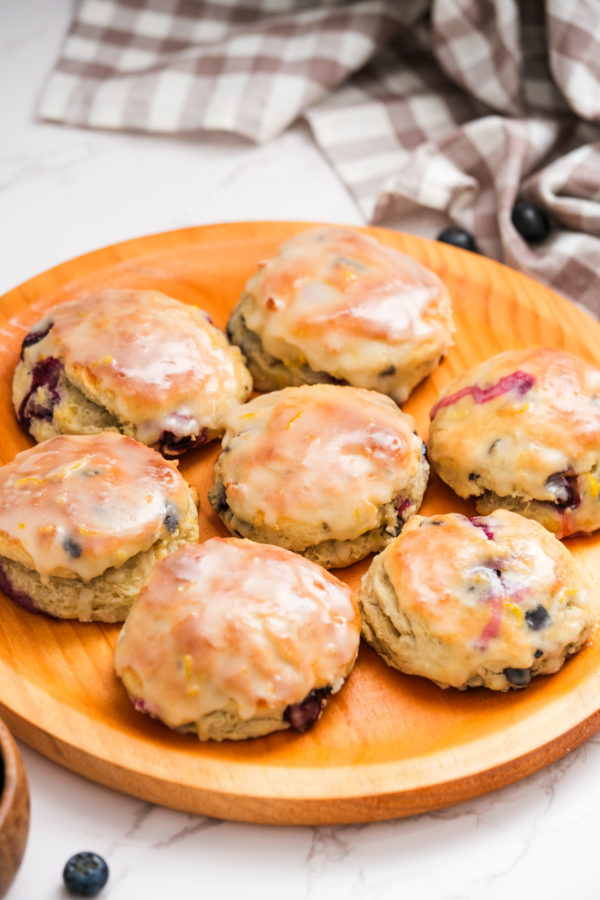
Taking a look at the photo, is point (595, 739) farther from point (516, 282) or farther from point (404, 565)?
point (516, 282)

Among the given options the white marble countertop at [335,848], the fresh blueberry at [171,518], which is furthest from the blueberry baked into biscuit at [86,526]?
the white marble countertop at [335,848]

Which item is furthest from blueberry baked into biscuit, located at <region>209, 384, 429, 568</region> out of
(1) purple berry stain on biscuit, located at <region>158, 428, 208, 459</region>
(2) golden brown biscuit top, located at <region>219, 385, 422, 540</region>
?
(1) purple berry stain on biscuit, located at <region>158, 428, 208, 459</region>

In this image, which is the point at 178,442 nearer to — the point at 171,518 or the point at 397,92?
the point at 171,518

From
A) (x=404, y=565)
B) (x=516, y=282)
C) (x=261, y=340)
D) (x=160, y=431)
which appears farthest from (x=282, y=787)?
(x=516, y=282)

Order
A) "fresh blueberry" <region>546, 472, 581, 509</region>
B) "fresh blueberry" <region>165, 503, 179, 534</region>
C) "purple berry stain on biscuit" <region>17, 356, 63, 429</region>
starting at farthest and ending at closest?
"purple berry stain on biscuit" <region>17, 356, 63, 429</region>
"fresh blueberry" <region>546, 472, 581, 509</region>
"fresh blueberry" <region>165, 503, 179, 534</region>

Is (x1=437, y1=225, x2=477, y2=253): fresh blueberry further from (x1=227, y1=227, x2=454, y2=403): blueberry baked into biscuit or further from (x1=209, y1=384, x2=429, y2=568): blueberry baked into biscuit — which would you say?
(x1=209, y1=384, x2=429, y2=568): blueberry baked into biscuit

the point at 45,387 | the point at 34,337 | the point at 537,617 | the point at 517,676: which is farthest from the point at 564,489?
the point at 34,337
